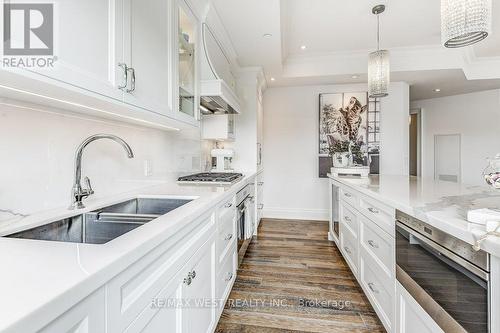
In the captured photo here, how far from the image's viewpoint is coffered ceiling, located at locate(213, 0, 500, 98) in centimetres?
252

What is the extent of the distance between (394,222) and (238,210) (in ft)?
3.91

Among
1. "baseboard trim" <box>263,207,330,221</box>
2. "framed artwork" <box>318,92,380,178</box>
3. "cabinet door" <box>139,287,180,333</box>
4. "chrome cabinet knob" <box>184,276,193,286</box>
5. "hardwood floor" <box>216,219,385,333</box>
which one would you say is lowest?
"hardwood floor" <box>216,219,385,333</box>

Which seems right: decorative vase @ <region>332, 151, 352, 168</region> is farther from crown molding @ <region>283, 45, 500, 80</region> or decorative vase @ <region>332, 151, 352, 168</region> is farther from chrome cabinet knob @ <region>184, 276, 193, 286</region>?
chrome cabinet knob @ <region>184, 276, 193, 286</region>

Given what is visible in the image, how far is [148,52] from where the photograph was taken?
132 centimetres

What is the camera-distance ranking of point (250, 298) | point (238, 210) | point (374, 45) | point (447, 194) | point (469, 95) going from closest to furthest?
point (447, 194)
point (250, 298)
point (238, 210)
point (374, 45)
point (469, 95)

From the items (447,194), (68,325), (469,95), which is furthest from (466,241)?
(469,95)

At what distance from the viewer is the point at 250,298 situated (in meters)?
2.00

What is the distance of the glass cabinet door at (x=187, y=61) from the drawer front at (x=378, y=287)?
1668 millimetres

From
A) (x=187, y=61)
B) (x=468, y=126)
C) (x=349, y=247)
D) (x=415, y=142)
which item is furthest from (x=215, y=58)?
(x=415, y=142)

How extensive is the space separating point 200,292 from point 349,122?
393 centimetres

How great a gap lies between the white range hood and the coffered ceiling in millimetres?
230

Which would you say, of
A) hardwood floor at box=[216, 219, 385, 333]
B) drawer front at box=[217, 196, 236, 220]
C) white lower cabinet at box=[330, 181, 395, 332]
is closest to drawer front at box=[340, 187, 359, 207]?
white lower cabinet at box=[330, 181, 395, 332]

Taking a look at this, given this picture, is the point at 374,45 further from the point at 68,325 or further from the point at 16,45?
the point at 68,325

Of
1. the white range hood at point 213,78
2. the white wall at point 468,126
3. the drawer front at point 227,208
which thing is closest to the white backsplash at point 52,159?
the drawer front at point 227,208
